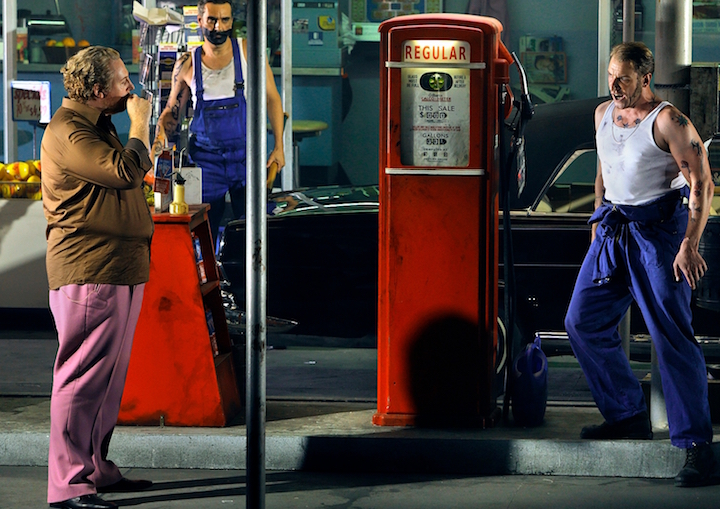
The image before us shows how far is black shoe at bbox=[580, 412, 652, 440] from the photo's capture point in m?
5.56

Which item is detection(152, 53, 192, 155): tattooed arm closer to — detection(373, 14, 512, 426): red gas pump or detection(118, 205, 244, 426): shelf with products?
detection(118, 205, 244, 426): shelf with products

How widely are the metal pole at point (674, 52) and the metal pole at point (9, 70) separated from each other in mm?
6052

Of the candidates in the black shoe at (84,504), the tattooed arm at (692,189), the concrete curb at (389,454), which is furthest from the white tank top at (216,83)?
the black shoe at (84,504)

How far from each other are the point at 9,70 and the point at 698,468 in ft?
22.6

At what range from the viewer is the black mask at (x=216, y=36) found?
31.0 ft

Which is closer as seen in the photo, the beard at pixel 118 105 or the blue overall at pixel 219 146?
the beard at pixel 118 105

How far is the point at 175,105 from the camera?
9477 mm

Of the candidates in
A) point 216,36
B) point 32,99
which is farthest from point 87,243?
point 32,99

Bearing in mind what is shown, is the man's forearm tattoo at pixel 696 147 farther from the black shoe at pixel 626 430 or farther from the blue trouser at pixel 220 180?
the blue trouser at pixel 220 180

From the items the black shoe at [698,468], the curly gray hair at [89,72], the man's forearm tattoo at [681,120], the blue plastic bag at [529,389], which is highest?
the curly gray hair at [89,72]

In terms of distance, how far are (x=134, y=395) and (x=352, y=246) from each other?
7.52ft

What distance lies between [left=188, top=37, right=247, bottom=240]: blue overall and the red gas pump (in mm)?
3703

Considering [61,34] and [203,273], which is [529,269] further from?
[61,34]

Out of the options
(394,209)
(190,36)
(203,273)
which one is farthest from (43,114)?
(394,209)
